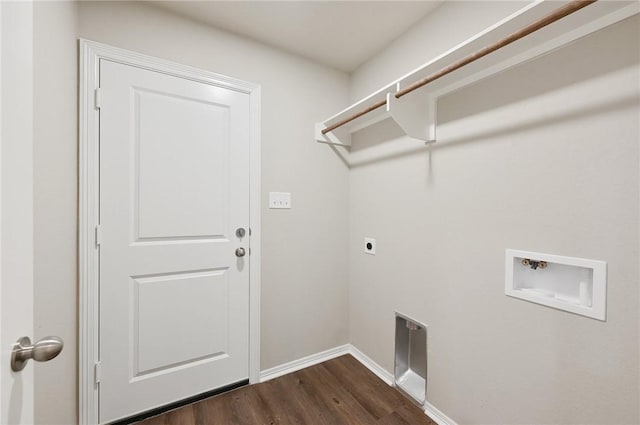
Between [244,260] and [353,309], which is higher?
[244,260]

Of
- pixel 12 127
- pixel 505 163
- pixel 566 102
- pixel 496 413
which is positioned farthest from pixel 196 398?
pixel 566 102

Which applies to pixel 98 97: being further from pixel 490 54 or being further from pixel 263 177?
pixel 490 54

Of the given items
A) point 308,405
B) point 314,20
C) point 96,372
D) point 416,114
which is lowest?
point 308,405

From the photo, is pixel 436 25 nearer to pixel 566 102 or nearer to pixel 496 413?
pixel 566 102

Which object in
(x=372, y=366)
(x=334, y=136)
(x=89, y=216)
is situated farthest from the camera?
(x=334, y=136)

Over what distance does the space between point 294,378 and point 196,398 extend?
2.06 ft

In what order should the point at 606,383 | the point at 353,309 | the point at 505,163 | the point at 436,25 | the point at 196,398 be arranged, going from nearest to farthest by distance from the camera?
the point at 606,383
the point at 505,163
the point at 436,25
the point at 196,398
the point at 353,309

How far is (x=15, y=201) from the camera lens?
51 centimetres

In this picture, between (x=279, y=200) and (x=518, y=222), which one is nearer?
(x=518, y=222)

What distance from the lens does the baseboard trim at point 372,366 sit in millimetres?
1855

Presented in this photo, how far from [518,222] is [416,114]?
75cm

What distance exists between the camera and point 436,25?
5.08ft

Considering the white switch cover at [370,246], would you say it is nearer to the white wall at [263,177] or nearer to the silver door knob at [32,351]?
the white wall at [263,177]

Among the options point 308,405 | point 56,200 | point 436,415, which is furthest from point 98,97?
point 436,415
